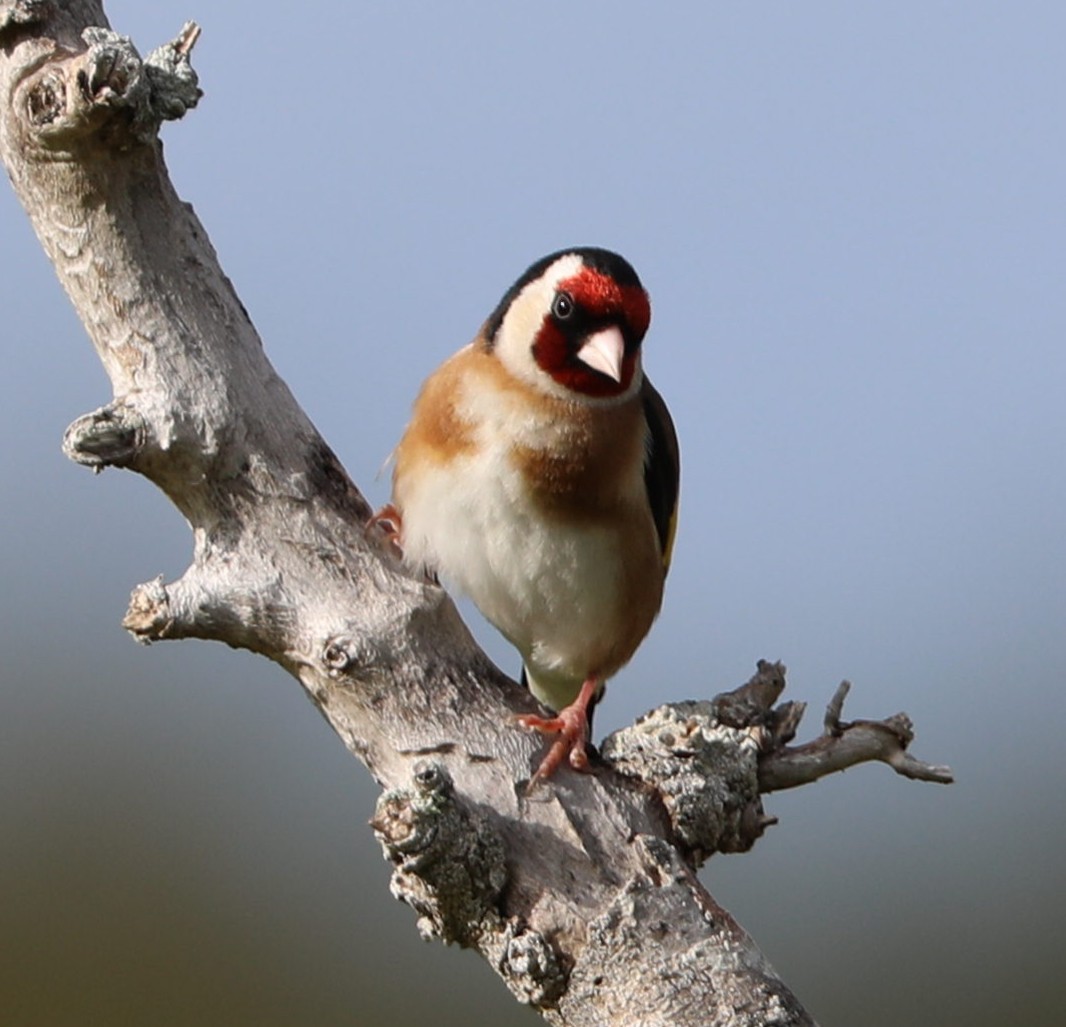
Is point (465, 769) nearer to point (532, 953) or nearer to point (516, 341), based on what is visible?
point (532, 953)

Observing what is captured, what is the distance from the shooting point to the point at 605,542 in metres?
3.12

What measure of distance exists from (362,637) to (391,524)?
1.86 ft

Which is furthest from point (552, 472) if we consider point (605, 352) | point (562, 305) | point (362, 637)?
point (362, 637)

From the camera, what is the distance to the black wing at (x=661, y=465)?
329cm

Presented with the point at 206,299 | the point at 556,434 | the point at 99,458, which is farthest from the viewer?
the point at 556,434

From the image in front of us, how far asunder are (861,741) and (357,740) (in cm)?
85

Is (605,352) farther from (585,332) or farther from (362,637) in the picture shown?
(362,637)

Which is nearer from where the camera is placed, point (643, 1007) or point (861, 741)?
point (643, 1007)

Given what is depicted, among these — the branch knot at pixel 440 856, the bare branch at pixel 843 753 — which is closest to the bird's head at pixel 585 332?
the bare branch at pixel 843 753

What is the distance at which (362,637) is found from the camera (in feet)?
7.75

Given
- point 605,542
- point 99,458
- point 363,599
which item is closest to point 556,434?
point 605,542

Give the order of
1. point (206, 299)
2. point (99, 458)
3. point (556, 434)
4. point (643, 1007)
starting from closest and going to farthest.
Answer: point (643, 1007) < point (99, 458) < point (206, 299) < point (556, 434)

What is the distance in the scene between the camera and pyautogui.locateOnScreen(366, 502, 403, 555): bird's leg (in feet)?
8.73

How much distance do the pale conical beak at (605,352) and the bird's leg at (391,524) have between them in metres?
0.49
